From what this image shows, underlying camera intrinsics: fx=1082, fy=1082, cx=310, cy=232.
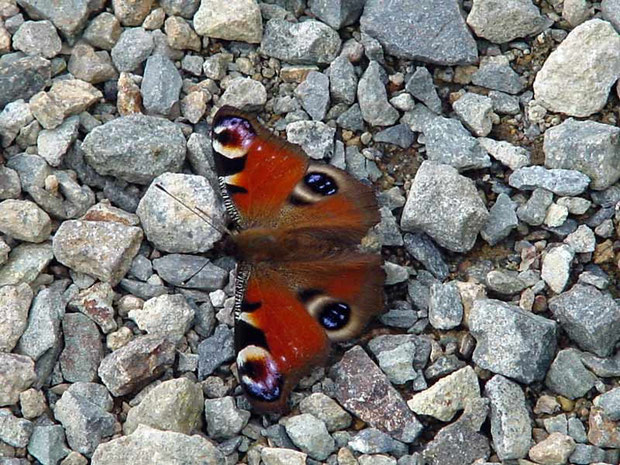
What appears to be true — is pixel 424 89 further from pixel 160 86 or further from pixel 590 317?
pixel 590 317

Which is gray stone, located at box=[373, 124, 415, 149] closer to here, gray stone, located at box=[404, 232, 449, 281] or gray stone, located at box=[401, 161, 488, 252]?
gray stone, located at box=[401, 161, 488, 252]

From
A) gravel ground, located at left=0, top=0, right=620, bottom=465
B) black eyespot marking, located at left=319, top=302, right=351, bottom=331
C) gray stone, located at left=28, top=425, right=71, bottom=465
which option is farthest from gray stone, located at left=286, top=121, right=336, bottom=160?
gray stone, located at left=28, top=425, right=71, bottom=465

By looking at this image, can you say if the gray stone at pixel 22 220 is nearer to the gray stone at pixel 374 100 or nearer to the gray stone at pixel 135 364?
the gray stone at pixel 135 364

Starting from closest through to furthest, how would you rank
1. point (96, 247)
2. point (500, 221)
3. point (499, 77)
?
point (96, 247)
point (500, 221)
point (499, 77)

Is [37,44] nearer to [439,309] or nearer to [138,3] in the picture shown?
[138,3]

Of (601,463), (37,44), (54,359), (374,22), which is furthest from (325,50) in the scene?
(601,463)

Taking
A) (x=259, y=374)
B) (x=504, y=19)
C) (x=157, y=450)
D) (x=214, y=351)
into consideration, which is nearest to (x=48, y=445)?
(x=157, y=450)
